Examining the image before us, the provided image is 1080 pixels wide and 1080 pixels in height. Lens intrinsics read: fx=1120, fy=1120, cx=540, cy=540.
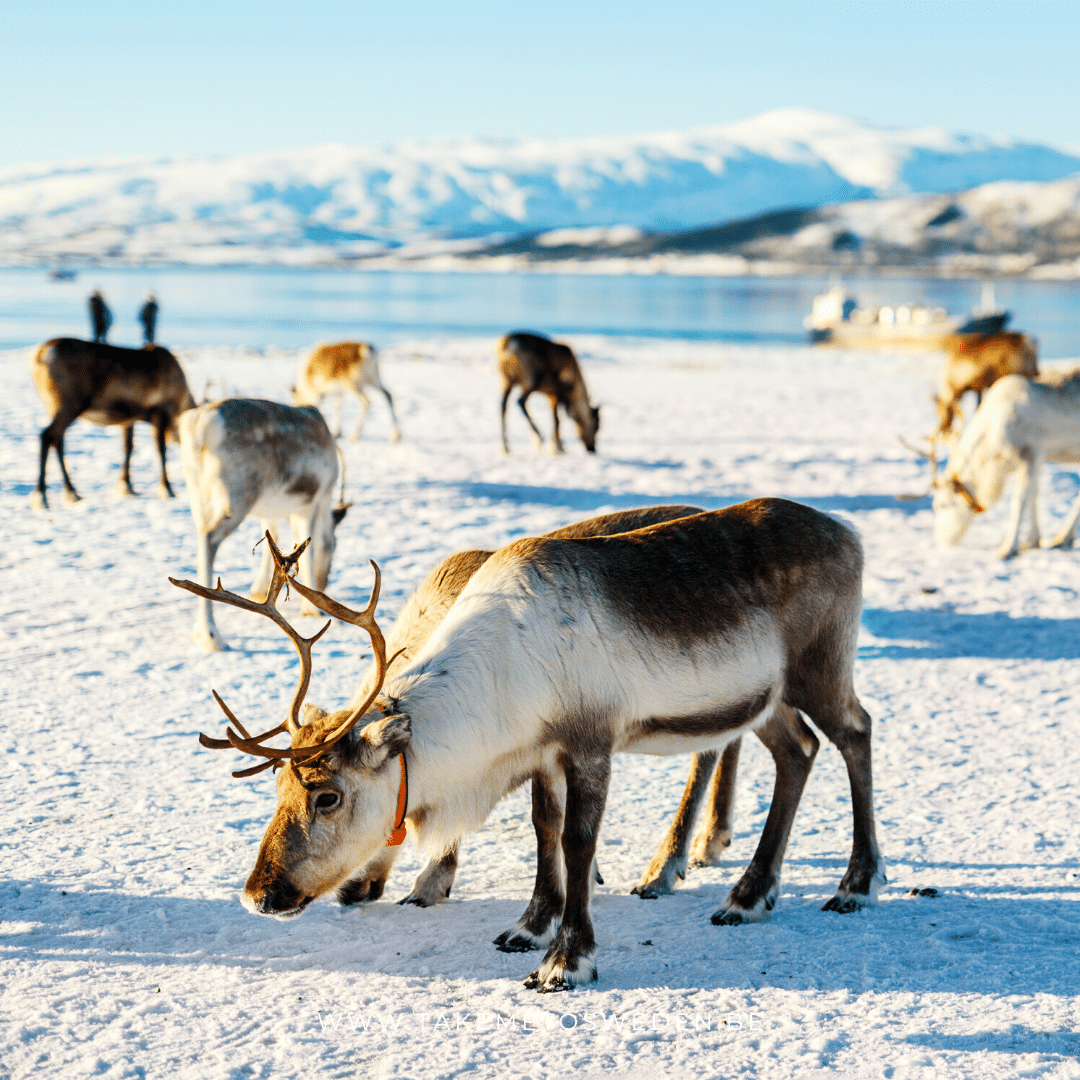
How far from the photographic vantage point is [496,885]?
4.17 metres

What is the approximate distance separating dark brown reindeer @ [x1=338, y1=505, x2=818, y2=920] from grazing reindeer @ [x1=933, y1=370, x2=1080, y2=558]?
567 centimetres

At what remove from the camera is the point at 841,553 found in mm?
4055

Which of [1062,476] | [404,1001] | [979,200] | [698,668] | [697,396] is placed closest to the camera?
[404,1001]

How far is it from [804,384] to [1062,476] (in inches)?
436

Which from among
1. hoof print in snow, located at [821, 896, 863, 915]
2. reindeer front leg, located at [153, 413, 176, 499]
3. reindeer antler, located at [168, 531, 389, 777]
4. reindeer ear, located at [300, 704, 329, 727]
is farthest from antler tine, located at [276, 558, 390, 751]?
reindeer front leg, located at [153, 413, 176, 499]

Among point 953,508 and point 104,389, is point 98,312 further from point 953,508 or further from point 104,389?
point 953,508

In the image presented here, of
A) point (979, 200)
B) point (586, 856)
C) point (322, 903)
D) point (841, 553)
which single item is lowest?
point (322, 903)

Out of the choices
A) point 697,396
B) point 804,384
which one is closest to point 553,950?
point 697,396

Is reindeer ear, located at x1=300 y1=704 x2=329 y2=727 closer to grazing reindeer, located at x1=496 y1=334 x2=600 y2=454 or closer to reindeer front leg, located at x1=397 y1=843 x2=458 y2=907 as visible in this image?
reindeer front leg, located at x1=397 y1=843 x2=458 y2=907

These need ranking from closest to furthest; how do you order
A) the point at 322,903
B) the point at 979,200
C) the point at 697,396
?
the point at 322,903, the point at 697,396, the point at 979,200

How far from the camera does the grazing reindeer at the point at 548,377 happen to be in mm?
14578

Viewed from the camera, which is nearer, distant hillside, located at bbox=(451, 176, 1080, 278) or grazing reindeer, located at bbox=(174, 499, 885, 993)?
grazing reindeer, located at bbox=(174, 499, 885, 993)

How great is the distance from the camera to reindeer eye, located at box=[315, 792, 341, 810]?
3.21 metres

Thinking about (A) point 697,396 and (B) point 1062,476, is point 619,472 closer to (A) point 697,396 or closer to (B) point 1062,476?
(B) point 1062,476
